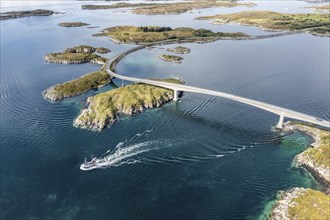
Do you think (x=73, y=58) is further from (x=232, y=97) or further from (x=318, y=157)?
(x=318, y=157)

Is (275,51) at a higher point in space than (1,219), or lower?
higher

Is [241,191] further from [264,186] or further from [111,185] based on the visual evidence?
[111,185]

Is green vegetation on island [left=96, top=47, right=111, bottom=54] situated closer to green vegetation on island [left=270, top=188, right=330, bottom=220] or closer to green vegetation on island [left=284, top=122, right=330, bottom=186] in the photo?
green vegetation on island [left=284, top=122, right=330, bottom=186]

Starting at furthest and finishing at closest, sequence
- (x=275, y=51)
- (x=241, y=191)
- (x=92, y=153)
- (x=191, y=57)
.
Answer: (x=275, y=51) → (x=191, y=57) → (x=92, y=153) → (x=241, y=191)

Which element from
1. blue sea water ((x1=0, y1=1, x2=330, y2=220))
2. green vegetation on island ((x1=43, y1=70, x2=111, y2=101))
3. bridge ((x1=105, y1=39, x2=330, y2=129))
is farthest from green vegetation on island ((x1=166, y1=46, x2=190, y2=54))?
green vegetation on island ((x1=43, y1=70, x2=111, y2=101))

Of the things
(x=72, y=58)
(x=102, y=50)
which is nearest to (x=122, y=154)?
(x=72, y=58)

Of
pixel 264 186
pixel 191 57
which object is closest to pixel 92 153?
pixel 264 186
